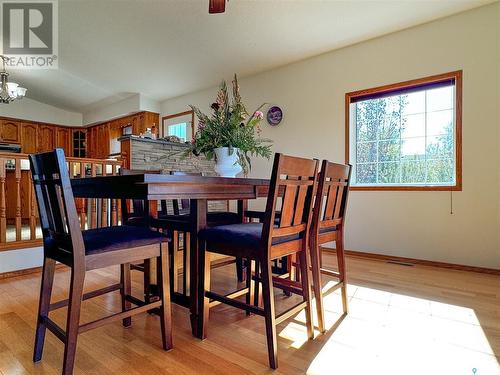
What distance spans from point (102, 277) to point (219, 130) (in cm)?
180

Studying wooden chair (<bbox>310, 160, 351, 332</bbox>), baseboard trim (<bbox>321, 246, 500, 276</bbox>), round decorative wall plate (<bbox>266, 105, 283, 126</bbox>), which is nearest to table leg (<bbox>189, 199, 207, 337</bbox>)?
wooden chair (<bbox>310, 160, 351, 332</bbox>)

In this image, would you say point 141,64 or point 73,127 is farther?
point 73,127

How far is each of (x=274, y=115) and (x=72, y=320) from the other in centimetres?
383

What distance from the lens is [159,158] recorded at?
14.4 feet

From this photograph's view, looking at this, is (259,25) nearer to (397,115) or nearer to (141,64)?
(397,115)

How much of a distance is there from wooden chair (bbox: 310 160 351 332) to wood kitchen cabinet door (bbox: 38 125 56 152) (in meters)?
7.57

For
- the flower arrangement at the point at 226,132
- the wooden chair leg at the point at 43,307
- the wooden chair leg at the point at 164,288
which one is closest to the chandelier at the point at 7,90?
the flower arrangement at the point at 226,132

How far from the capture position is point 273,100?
455 cm

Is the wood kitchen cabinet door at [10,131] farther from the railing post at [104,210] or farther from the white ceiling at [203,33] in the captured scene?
the railing post at [104,210]

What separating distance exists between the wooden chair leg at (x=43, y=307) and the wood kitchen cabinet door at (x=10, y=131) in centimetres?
682

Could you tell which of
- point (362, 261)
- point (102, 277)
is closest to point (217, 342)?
point (102, 277)

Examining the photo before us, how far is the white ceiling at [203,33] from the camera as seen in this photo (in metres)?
3.19

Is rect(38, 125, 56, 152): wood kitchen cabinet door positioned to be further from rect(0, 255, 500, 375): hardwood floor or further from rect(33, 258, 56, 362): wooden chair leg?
rect(33, 258, 56, 362): wooden chair leg

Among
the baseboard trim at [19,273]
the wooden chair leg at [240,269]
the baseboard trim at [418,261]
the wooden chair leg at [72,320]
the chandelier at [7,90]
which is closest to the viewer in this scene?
the wooden chair leg at [72,320]
